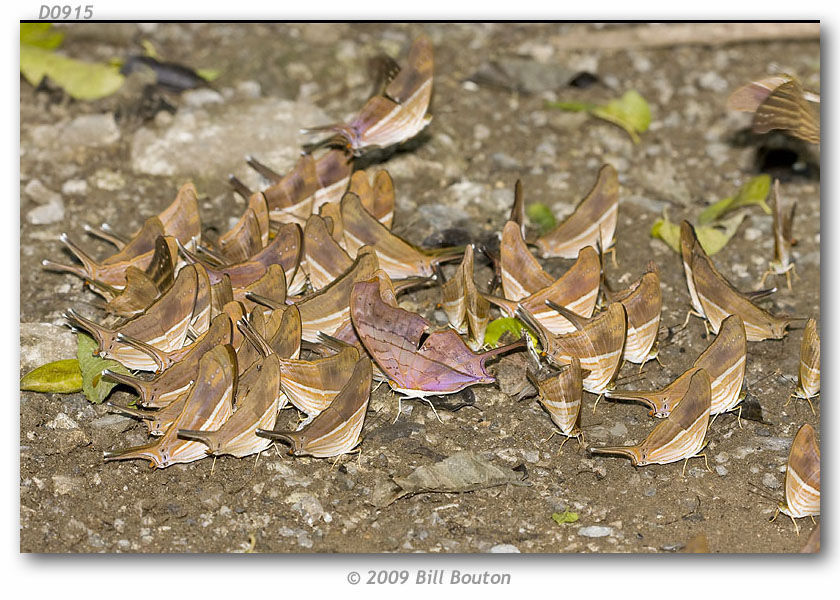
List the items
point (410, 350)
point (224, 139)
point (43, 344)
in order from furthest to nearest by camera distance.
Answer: point (224, 139), point (43, 344), point (410, 350)

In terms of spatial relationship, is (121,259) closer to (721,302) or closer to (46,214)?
(46,214)

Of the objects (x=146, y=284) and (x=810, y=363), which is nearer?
(x=810, y=363)

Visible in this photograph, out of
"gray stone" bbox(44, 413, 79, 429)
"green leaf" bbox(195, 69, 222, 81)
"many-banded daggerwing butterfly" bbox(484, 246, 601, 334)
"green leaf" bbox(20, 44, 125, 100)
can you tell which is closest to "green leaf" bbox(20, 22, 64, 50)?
"green leaf" bbox(20, 44, 125, 100)

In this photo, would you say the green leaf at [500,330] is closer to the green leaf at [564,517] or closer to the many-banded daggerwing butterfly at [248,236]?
the green leaf at [564,517]

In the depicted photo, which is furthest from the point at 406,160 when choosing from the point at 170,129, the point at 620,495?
the point at 620,495

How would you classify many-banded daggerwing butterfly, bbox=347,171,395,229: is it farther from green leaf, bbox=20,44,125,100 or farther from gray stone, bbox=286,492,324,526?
green leaf, bbox=20,44,125,100

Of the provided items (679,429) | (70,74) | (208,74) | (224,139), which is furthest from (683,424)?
(70,74)
